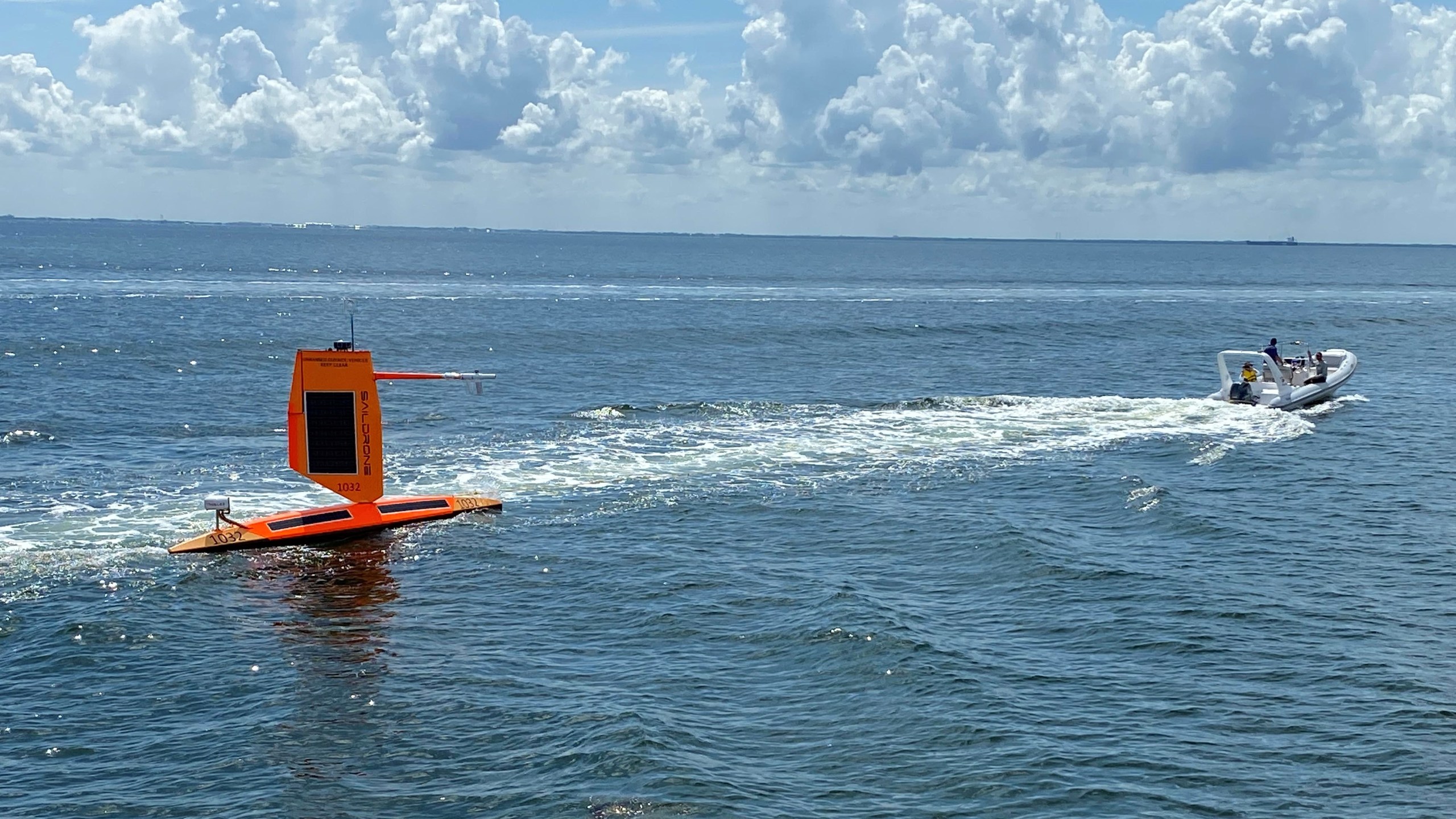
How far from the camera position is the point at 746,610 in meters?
30.8

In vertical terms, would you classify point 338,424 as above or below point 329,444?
above

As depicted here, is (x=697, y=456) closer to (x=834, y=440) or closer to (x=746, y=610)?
(x=834, y=440)

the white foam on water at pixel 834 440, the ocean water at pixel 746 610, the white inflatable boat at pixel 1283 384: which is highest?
the white inflatable boat at pixel 1283 384

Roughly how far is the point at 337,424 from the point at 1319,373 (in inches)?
1922

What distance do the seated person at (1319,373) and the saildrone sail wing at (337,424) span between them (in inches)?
1858

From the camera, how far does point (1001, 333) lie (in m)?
100

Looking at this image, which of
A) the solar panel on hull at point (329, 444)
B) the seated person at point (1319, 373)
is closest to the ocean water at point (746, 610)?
the seated person at point (1319, 373)

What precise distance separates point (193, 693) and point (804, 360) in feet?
190

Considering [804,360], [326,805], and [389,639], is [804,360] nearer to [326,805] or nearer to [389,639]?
[389,639]

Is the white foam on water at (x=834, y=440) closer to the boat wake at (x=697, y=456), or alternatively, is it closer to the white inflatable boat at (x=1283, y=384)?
the boat wake at (x=697, y=456)

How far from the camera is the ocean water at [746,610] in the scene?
72.7 ft

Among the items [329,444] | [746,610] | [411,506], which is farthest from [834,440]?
[746,610]

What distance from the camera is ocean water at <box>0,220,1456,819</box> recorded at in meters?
22.2

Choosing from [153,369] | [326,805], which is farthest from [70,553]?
[153,369]
